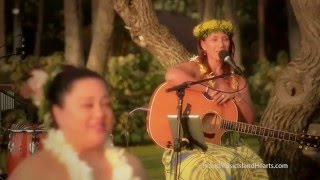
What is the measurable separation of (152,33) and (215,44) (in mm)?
1905

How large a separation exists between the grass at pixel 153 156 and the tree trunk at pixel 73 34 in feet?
6.65

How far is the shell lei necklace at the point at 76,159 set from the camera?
8.73 ft

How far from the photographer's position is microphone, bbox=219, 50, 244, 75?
5.54m

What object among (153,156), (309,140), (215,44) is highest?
(215,44)

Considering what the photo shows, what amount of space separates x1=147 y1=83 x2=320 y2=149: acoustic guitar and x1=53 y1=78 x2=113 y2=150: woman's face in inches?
126

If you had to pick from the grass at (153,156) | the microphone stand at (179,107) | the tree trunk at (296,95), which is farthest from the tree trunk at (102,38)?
the microphone stand at (179,107)

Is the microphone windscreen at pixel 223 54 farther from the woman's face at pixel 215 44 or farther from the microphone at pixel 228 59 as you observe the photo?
the woman's face at pixel 215 44

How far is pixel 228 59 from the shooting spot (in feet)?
18.4

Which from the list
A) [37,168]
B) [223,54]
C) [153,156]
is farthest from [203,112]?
[153,156]

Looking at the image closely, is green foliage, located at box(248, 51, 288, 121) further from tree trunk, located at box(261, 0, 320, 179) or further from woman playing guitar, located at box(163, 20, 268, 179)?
woman playing guitar, located at box(163, 20, 268, 179)

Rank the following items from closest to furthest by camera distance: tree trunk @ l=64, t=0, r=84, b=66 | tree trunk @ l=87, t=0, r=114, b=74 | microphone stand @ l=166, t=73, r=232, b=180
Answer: microphone stand @ l=166, t=73, r=232, b=180, tree trunk @ l=87, t=0, r=114, b=74, tree trunk @ l=64, t=0, r=84, b=66

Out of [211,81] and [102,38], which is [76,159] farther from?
[102,38]

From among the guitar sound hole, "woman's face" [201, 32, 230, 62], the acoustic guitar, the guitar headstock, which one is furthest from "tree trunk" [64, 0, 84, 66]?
the guitar headstock

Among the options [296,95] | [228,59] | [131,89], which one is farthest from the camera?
[131,89]
